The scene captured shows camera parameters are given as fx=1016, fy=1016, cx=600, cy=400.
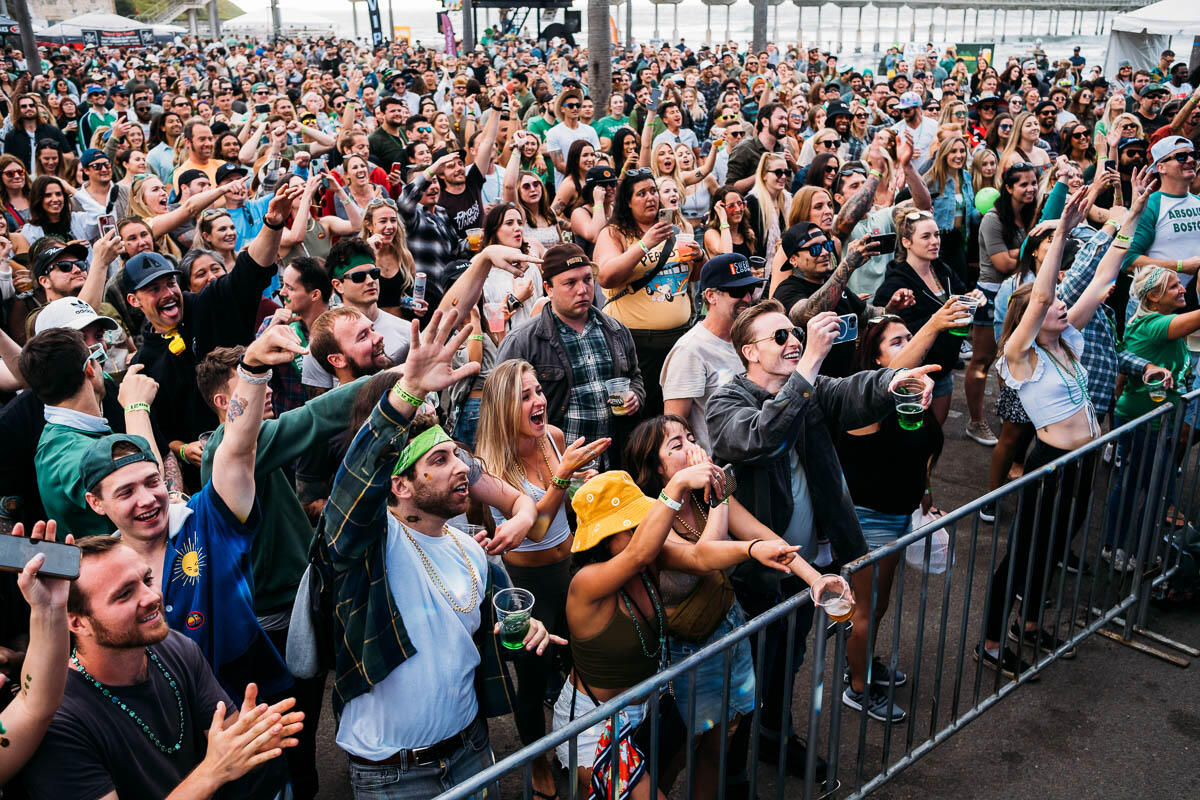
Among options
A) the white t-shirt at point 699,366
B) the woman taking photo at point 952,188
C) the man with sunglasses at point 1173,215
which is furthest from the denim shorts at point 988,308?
the white t-shirt at point 699,366

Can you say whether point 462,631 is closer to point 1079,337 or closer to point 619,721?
point 619,721

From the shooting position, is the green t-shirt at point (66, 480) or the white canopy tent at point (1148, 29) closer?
the green t-shirt at point (66, 480)

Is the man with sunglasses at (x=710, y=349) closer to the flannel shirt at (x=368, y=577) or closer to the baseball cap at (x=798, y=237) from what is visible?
the baseball cap at (x=798, y=237)

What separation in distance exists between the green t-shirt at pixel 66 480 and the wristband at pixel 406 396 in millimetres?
1370

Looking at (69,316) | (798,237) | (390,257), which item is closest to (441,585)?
(69,316)

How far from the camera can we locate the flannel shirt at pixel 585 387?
4910 mm

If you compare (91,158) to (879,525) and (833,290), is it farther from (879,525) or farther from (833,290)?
(879,525)

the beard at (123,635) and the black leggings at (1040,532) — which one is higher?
the beard at (123,635)

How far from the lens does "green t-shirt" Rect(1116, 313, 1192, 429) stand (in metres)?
5.50

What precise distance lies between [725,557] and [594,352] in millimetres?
1963

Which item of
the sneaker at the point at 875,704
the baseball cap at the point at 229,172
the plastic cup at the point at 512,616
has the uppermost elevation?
the baseball cap at the point at 229,172

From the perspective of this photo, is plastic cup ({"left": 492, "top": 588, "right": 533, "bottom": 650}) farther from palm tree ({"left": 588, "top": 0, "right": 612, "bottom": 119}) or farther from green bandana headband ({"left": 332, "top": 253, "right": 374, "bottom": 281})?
palm tree ({"left": 588, "top": 0, "right": 612, "bottom": 119})

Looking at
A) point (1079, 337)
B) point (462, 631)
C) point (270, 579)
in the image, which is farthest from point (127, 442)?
point (1079, 337)

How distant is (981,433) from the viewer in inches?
291
